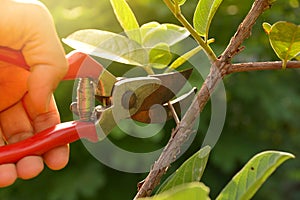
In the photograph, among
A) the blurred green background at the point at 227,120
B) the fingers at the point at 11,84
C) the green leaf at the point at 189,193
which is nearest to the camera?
the green leaf at the point at 189,193

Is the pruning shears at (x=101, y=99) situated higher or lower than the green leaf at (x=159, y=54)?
lower

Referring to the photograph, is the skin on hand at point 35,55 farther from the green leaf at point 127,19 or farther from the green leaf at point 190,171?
the green leaf at point 190,171

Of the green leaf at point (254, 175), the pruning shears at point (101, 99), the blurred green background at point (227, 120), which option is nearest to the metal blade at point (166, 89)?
the pruning shears at point (101, 99)

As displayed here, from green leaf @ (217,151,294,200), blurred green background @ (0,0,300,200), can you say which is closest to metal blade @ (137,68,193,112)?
green leaf @ (217,151,294,200)

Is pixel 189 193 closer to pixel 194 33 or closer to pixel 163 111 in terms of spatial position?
pixel 194 33

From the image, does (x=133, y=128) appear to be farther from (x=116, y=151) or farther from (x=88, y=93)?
(x=88, y=93)
